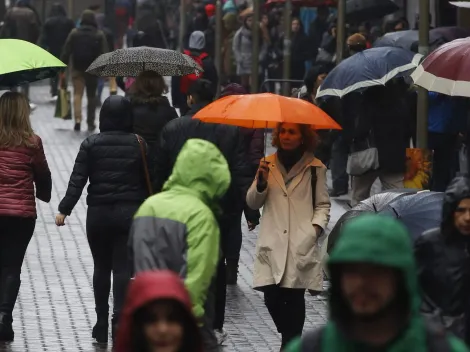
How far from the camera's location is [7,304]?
10.2 metres

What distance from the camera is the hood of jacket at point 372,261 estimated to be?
379 cm


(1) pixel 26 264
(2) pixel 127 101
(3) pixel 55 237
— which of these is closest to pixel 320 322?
(2) pixel 127 101

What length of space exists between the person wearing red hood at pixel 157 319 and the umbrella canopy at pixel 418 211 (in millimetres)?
4554

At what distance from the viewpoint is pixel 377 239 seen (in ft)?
12.5

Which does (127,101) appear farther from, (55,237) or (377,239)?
(377,239)

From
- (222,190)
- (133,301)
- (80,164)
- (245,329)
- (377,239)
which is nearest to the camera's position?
(377,239)

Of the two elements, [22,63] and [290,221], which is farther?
[22,63]

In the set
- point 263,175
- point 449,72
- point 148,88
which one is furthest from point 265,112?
point 148,88

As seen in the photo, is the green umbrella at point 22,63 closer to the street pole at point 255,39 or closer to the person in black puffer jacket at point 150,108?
the person in black puffer jacket at point 150,108

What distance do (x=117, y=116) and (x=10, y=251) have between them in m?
Result: 1.03

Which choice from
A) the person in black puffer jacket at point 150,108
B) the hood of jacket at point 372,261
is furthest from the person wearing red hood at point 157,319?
the person in black puffer jacket at point 150,108

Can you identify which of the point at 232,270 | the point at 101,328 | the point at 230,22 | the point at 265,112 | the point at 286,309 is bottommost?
the point at 232,270

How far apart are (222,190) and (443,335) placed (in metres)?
3.37

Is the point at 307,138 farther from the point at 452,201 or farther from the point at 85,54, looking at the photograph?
the point at 85,54
